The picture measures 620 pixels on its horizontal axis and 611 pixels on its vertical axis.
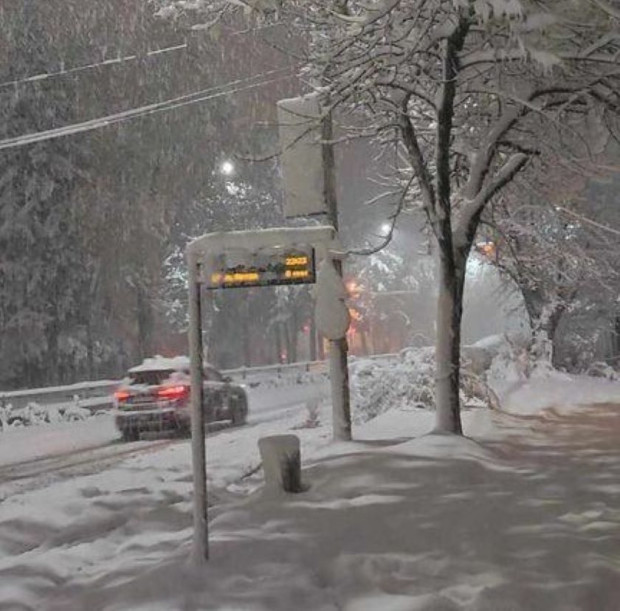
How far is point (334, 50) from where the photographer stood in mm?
9672

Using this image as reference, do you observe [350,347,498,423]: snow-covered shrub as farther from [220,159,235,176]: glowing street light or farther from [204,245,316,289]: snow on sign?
[220,159,235,176]: glowing street light

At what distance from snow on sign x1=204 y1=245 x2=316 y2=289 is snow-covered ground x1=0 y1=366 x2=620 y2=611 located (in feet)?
6.18

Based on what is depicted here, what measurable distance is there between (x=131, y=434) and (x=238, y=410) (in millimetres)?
3198

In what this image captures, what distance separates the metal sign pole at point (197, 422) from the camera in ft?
20.0

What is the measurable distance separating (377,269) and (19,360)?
133ft

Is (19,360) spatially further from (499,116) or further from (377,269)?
(377,269)

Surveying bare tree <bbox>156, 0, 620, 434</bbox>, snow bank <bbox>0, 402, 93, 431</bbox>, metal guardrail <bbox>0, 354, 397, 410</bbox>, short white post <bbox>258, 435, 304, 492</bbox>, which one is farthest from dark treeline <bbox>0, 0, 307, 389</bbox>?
short white post <bbox>258, 435, 304, 492</bbox>

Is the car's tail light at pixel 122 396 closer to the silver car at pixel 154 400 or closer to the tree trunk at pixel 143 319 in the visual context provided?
the silver car at pixel 154 400

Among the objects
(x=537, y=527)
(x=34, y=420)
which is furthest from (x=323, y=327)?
(x=34, y=420)

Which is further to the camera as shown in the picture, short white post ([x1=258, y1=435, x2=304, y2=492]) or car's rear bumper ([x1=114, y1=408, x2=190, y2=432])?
car's rear bumper ([x1=114, y1=408, x2=190, y2=432])

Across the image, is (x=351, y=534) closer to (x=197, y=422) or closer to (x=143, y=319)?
(x=197, y=422)

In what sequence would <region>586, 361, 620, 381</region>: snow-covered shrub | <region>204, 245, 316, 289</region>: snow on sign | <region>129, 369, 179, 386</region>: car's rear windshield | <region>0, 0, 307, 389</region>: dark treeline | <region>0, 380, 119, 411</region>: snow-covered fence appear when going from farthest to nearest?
<region>0, 0, 307, 389</region>: dark treeline < <region>586, 361, 620, 381</region>: snow-covered shrub < <region>0, 380, 119, 411</region>: snow-covered fence < <region>129, 369, 179, 386</region>: car's rear windshield < <region>204, 245, 316, 289</region>: snow on sign

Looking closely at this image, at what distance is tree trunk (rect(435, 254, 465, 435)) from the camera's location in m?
11.4

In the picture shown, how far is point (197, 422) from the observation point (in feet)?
20.2
